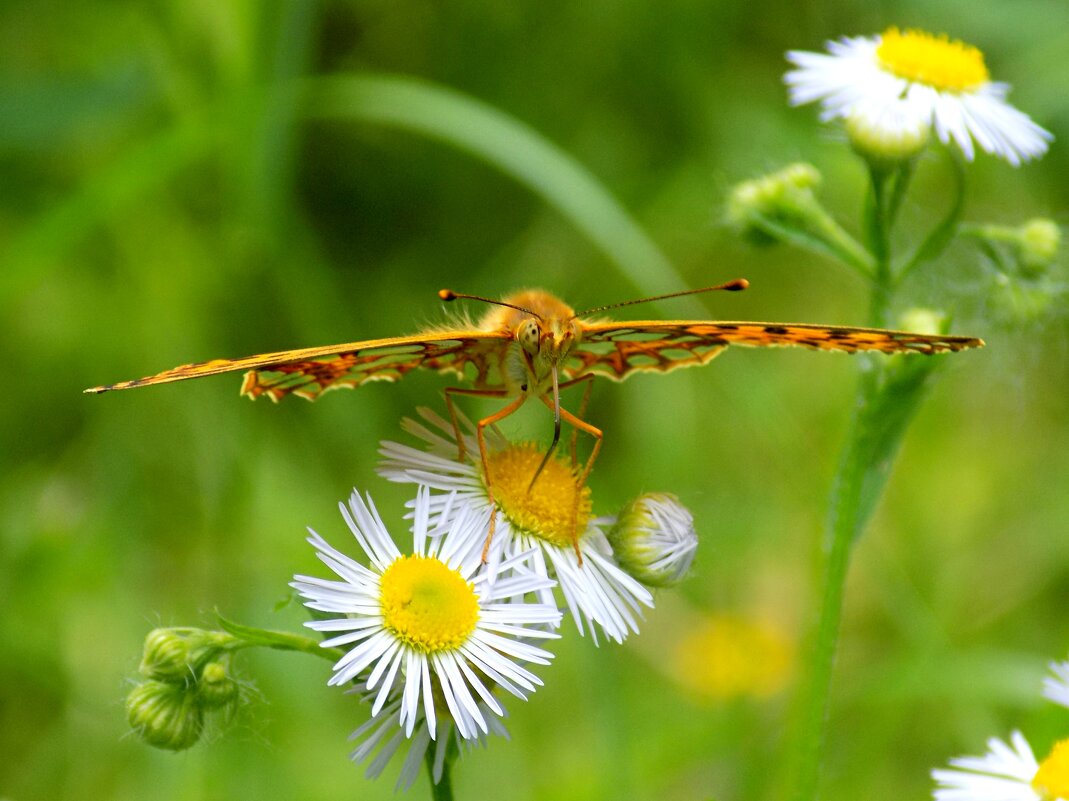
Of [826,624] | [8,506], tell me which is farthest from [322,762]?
[826,624]

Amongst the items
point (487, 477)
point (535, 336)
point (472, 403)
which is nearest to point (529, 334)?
point (535, 336)

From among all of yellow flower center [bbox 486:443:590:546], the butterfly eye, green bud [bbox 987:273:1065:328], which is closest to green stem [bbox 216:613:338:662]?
yellow flower center [bbox 486:443:590:546]

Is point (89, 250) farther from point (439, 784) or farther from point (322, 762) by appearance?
point (439, 784)

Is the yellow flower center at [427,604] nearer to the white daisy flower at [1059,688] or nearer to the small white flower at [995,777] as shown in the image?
the small white flower at [995,777]

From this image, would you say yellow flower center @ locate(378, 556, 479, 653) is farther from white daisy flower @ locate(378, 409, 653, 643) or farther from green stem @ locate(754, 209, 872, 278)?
green stem @ locate(754, 209, 872, 278)

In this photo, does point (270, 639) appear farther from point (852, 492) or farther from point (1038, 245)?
point (1038, 245)

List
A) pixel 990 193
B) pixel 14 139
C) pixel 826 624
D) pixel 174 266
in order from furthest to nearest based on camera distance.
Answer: pixel 990 193, pixel 174 266, pixel 14 139, pixel 826 624

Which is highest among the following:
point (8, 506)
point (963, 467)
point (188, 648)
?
point (963, 467)
